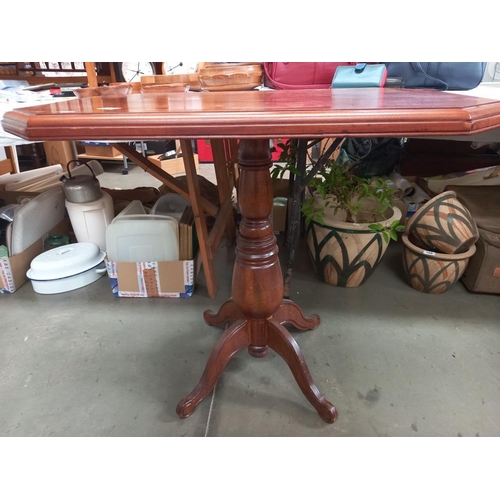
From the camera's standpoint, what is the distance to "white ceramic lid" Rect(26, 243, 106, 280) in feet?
4.82

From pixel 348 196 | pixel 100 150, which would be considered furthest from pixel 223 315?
pixel 100 150

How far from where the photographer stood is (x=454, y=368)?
1113 mm

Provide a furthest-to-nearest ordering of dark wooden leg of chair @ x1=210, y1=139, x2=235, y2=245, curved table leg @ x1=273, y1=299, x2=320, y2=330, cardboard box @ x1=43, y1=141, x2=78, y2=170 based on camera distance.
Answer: cardboard box @ x1=43, y1=141, x2=78, y2=170 → dark wooden leg of chair @ x1=210, y1=139, x2=235, y2=245 → curved table leg @ x1=273, y1=299, x2=320, y2=330

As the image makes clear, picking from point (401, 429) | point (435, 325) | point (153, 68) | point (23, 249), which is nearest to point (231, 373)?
point (401, 429)

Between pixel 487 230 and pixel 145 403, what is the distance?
1415 mm

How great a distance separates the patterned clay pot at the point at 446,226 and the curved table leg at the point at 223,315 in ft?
2.72

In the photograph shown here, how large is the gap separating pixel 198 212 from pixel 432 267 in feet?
3.10

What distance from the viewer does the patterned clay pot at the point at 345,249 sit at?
134cm

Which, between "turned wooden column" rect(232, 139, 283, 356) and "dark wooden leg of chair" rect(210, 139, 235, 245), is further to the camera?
"dark wooden leg of chair" rect(210, 139, 235, 245)

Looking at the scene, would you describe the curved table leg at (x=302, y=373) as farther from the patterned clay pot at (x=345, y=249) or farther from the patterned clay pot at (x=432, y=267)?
the patterned clay pot at (x=432, y=267)

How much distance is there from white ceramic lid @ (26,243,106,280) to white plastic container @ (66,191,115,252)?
8 centimetres

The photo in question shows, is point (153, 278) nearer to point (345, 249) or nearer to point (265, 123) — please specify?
point (345, 249)

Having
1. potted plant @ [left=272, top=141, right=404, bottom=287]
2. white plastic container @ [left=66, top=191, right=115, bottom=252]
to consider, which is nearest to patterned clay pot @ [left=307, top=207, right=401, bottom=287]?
potted plant @ [left=272, top=141, right=404, bottom=287]

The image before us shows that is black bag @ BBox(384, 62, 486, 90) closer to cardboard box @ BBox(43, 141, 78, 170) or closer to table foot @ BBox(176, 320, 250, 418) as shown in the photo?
table foot @ BBox(176, 320, 250, 418)
